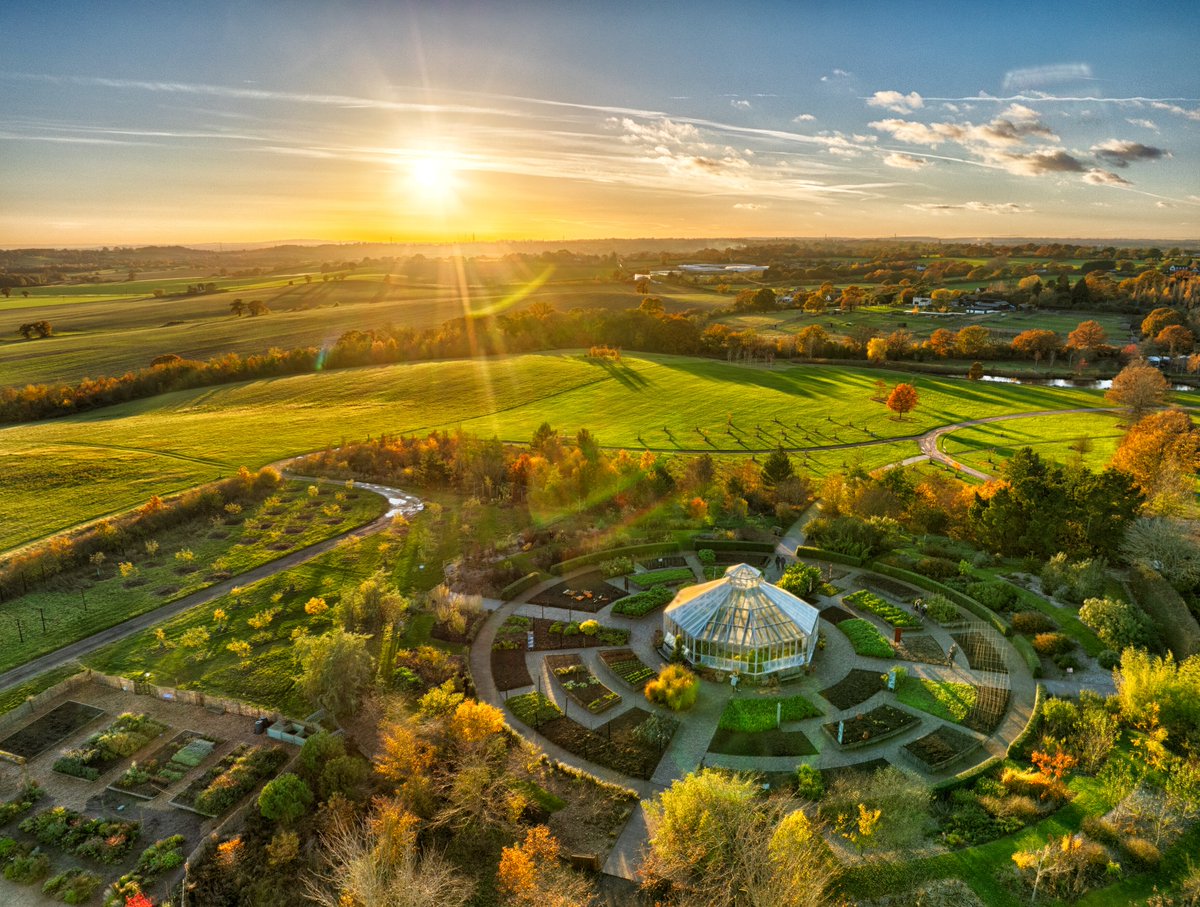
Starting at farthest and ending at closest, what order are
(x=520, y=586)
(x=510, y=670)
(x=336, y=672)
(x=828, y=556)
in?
1. (x=828, y=556)
2. (x=520, y=586)
3. (x=510, y=670)
4. (x=336, y=672)

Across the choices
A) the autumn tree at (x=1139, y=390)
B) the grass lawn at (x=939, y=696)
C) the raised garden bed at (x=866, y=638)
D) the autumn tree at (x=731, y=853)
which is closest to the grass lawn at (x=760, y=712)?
the grass lawn at (x=939, y=696)

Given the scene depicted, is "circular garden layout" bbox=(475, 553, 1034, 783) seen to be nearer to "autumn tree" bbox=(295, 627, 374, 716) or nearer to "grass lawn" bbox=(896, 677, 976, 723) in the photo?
"grass lawn" bbox=(896, 677, 976, 723)

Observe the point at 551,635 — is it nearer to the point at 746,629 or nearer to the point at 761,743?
the point at 746,629

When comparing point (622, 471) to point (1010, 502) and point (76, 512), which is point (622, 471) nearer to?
point (1010, 502)

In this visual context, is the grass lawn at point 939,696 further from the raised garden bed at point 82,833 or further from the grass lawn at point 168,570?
the grass lawn at point 168,570

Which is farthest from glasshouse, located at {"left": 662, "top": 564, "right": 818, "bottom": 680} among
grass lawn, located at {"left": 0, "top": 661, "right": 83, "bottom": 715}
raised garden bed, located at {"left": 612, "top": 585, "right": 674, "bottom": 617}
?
grass lawn, located at {"left": 0, "top": 661, "right": 83, "bottom": 715}

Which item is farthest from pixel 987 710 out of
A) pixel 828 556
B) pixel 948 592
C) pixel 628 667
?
pixel 628 667
